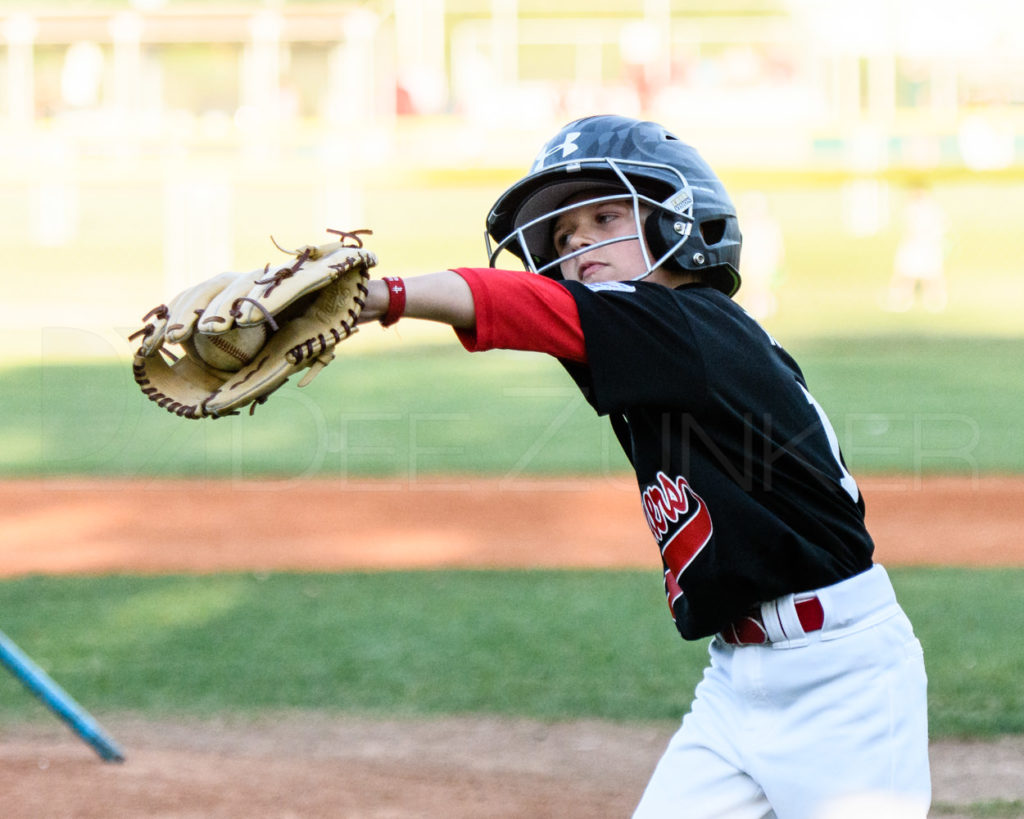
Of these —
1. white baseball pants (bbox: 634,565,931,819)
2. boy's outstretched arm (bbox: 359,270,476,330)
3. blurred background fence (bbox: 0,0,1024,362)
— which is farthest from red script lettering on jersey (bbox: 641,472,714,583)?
blurred background fence (bbox: 0,0,1024,362)

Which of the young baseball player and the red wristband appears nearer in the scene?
the red wristband

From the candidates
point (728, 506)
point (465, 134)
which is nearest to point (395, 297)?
point (728, 506)

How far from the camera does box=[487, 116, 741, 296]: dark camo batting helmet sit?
92.0 inches

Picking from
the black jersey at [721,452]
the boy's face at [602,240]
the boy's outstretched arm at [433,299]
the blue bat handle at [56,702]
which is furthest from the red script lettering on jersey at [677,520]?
the blue bat handle at [56,702]

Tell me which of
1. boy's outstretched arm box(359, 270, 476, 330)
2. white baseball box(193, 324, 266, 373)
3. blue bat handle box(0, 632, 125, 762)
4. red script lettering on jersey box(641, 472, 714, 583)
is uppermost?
boy's outstretched arm box(359, 270, 476, 330)

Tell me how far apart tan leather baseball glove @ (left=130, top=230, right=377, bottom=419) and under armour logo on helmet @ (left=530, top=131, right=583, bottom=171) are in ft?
1.54

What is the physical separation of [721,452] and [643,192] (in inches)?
19.9

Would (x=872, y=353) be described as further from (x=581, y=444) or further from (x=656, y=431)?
(x=656, y=431)

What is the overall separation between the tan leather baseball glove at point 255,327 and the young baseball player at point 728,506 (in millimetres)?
183

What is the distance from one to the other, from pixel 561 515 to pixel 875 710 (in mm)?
5174

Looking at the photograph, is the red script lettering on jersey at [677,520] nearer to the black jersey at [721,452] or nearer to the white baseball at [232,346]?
the black jersey at [721,452]

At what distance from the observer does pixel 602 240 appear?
2.44 metres

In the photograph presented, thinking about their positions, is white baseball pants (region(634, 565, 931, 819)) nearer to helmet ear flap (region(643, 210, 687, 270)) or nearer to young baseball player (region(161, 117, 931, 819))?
young baseball player (region(161, 117, 931, 819))

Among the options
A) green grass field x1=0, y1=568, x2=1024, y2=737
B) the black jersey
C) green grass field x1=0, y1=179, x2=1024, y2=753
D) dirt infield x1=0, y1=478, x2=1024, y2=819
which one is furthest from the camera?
green grass field x1=0, y1=179, x2=1024, y2=753
